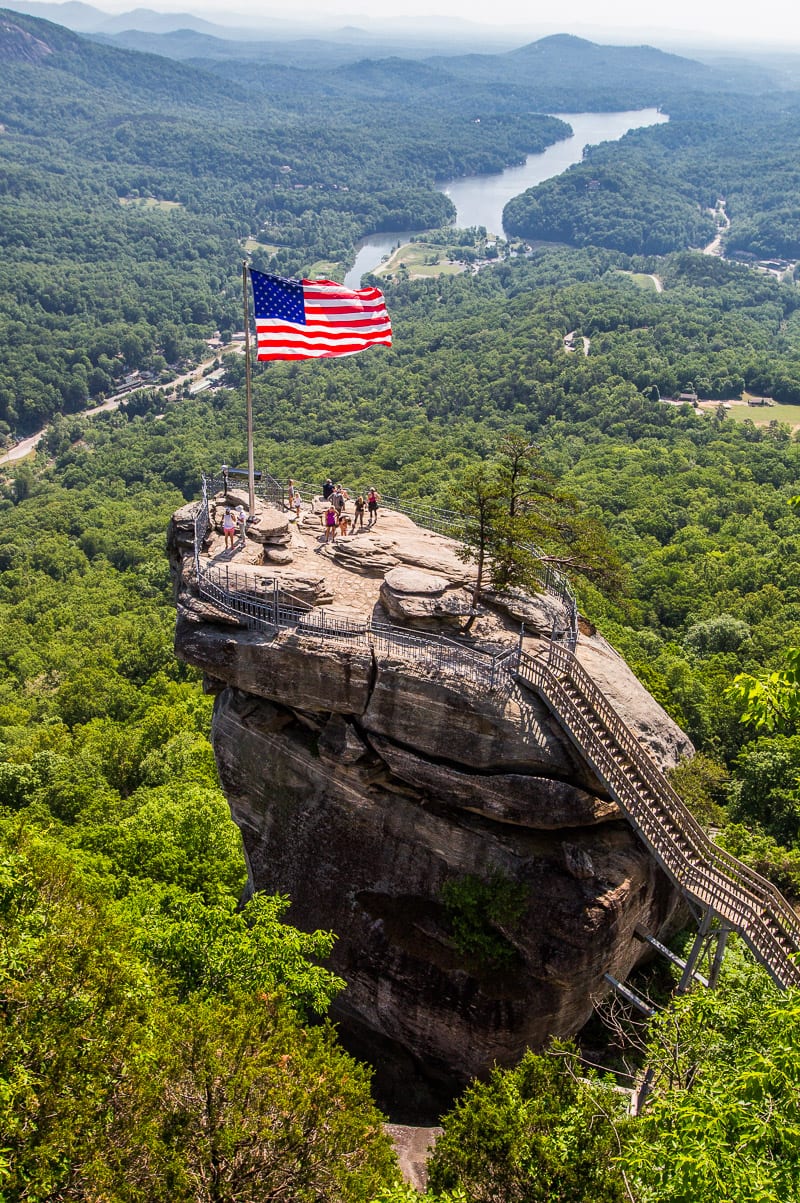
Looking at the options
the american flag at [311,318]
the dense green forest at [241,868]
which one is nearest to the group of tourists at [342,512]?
the american flag at [311,318]

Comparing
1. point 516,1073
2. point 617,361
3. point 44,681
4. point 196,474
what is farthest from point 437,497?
point 516,1073

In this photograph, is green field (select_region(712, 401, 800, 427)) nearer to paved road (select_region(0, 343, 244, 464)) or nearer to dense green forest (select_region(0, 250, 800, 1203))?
dense green forest (select_region(0, 250, 800, 1203))

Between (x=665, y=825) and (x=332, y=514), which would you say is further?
(x=332, y=514)

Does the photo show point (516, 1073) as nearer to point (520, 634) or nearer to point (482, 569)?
point (520, 634)

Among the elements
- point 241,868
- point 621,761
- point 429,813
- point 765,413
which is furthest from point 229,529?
point 765,413

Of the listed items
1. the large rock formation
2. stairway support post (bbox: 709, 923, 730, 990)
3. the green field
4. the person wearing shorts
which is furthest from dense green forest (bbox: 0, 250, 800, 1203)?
the person wearing shorts

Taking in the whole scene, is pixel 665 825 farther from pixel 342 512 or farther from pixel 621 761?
pixel 342 512
